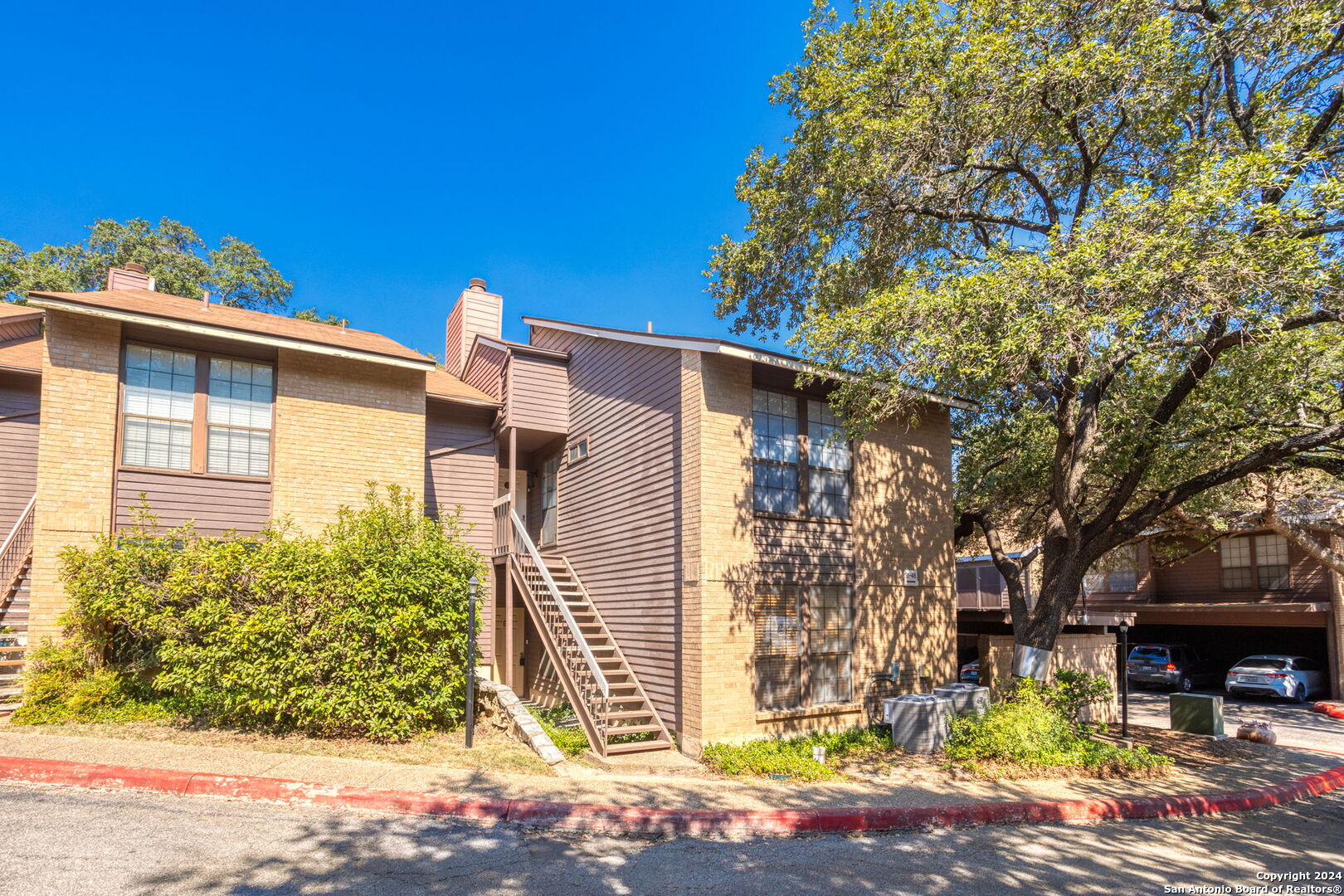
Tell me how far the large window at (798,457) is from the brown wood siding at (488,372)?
595 centimetres

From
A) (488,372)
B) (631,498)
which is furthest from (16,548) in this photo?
(631,498)

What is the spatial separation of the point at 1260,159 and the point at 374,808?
11348 mm

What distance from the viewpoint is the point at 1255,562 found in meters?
25.0

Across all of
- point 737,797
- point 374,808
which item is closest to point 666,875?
point 737,797

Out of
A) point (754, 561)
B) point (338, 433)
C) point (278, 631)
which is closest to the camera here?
point (278, 631)

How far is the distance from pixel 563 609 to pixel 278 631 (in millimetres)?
3975

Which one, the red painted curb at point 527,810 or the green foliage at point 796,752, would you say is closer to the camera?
the red painted curb at point 527,810

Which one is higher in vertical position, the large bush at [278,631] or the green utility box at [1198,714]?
the large bush at [278,631]

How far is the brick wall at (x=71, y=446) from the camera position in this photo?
11977mm

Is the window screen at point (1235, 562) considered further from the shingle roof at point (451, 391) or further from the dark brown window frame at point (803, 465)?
the shingle roof at point (451, 391)

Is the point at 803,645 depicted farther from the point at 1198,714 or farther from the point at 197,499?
the point at 197,499

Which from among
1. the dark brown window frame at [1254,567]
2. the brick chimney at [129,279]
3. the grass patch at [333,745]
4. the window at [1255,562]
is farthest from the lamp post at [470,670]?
the window at [1255,562]

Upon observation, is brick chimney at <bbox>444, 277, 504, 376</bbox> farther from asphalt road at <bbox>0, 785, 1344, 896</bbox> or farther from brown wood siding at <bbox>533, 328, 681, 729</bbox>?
asphalt road at <bbox>0, 785, 1344, 896</bbox>

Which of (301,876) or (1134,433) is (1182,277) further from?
(301,876)
